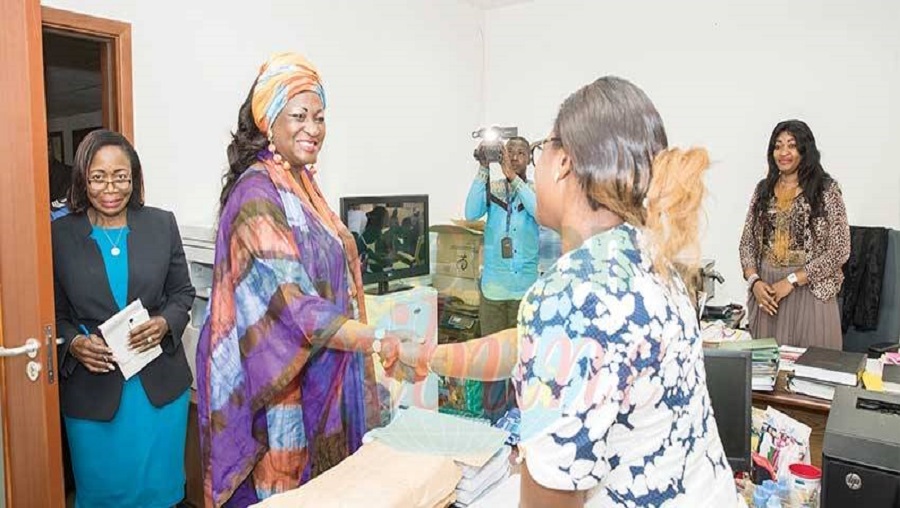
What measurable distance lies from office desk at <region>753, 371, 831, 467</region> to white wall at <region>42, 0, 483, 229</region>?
7.24ft

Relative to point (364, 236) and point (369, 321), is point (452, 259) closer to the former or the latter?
point (364, 236)

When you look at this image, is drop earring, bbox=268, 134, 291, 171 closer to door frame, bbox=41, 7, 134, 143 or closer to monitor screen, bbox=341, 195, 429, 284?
door frame, bbox=41, 7, 134, 143

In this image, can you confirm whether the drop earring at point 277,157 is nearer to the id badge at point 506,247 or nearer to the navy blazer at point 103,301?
the navy blazer at point 103,301

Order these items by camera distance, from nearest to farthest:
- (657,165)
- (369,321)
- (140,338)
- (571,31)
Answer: (657,165)
(369,321)
(140,338)
(571,31)

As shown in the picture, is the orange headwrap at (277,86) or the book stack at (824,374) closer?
the orange headwrap at (277,86)

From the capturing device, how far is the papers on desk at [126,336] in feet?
6.21

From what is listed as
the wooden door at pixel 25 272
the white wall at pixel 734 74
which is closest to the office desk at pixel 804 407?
the white wall at pixel 734 74

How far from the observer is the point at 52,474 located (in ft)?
5.51

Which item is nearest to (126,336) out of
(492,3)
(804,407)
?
(804,407)

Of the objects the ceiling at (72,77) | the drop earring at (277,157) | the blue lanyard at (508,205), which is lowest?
the blue lanyard at (508,205)

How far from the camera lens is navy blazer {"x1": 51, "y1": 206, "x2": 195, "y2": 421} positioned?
190cm

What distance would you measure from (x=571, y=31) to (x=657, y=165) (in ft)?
12.3

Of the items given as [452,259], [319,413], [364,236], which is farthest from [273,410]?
[452,259]

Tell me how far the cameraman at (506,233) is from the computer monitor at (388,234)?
30 centimetres
